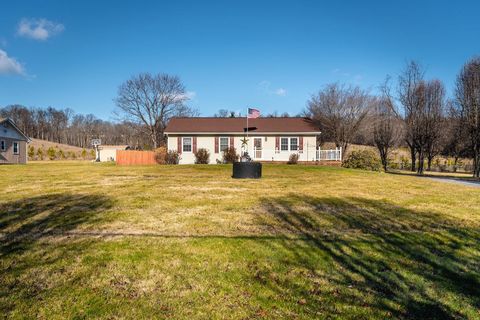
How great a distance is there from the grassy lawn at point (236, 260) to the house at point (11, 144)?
30.6 metres

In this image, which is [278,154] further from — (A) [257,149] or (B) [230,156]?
(B) [230,156]

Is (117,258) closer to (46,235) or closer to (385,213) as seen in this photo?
(46,235)

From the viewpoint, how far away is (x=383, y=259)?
15.0 feet

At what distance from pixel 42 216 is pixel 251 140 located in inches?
915

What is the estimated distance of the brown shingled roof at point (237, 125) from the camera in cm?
2930

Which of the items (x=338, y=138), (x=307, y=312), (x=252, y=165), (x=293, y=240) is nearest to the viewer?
(x=307, y=312)

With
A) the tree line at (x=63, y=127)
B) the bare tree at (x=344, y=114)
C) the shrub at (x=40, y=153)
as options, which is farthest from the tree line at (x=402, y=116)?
the tree line at (x=63, y=127)

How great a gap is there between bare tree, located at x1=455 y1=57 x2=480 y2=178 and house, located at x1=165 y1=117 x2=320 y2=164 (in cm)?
1276

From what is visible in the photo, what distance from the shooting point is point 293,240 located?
17.6 ft

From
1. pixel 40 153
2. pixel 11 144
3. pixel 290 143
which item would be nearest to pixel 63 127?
pixel 40 153

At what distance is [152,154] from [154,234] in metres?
24.3

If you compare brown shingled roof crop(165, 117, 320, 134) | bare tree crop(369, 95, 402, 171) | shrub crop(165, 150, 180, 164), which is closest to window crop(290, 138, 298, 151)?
brown shingled roof crop(165, 117, 320, 134)

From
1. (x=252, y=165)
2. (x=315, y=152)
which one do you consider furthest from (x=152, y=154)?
(x=252, y=165)

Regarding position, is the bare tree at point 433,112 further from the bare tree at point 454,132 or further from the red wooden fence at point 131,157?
the red wooden fence at point 131,157
